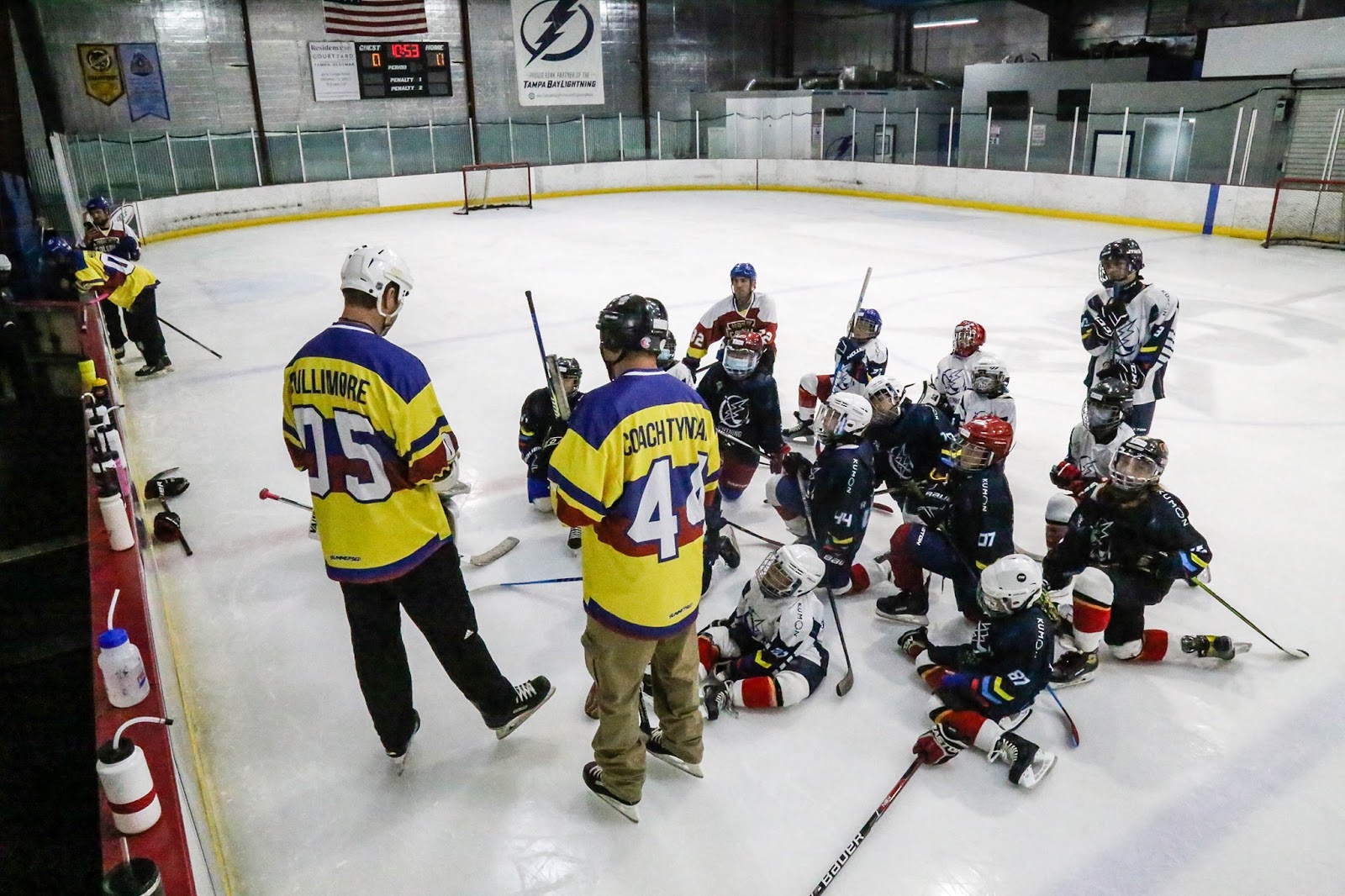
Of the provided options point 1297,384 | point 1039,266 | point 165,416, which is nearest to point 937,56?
point 1039,266

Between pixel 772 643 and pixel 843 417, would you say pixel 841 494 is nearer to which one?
pixel 843 417

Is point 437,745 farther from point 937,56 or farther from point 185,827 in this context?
point 937,56

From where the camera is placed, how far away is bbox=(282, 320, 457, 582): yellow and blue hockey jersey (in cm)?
246

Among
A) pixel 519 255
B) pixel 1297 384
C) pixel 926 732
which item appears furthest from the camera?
pixel 519 255

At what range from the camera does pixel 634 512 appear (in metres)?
2.36

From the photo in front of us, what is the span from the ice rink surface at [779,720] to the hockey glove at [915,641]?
70 millimetres

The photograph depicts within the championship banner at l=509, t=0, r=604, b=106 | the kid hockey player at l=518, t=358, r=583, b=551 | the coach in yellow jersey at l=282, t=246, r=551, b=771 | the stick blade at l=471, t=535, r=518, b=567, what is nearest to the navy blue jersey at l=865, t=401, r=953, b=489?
the kid hockey player at l=518, t=358, r=583, b=551

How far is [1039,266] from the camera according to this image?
1148 centimetres

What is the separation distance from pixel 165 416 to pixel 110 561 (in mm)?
3802

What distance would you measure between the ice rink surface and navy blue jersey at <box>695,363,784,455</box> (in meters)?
0.42

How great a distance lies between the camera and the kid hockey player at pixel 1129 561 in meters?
3.29

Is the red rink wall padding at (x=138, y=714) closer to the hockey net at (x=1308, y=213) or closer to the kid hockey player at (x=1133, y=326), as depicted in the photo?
the kid hockey player at (x=1133, y=326)

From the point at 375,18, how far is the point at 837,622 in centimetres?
1954

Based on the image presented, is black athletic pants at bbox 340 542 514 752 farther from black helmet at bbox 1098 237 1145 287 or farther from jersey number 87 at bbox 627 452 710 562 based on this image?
black helmet at bbox 1098 237 1145 287
